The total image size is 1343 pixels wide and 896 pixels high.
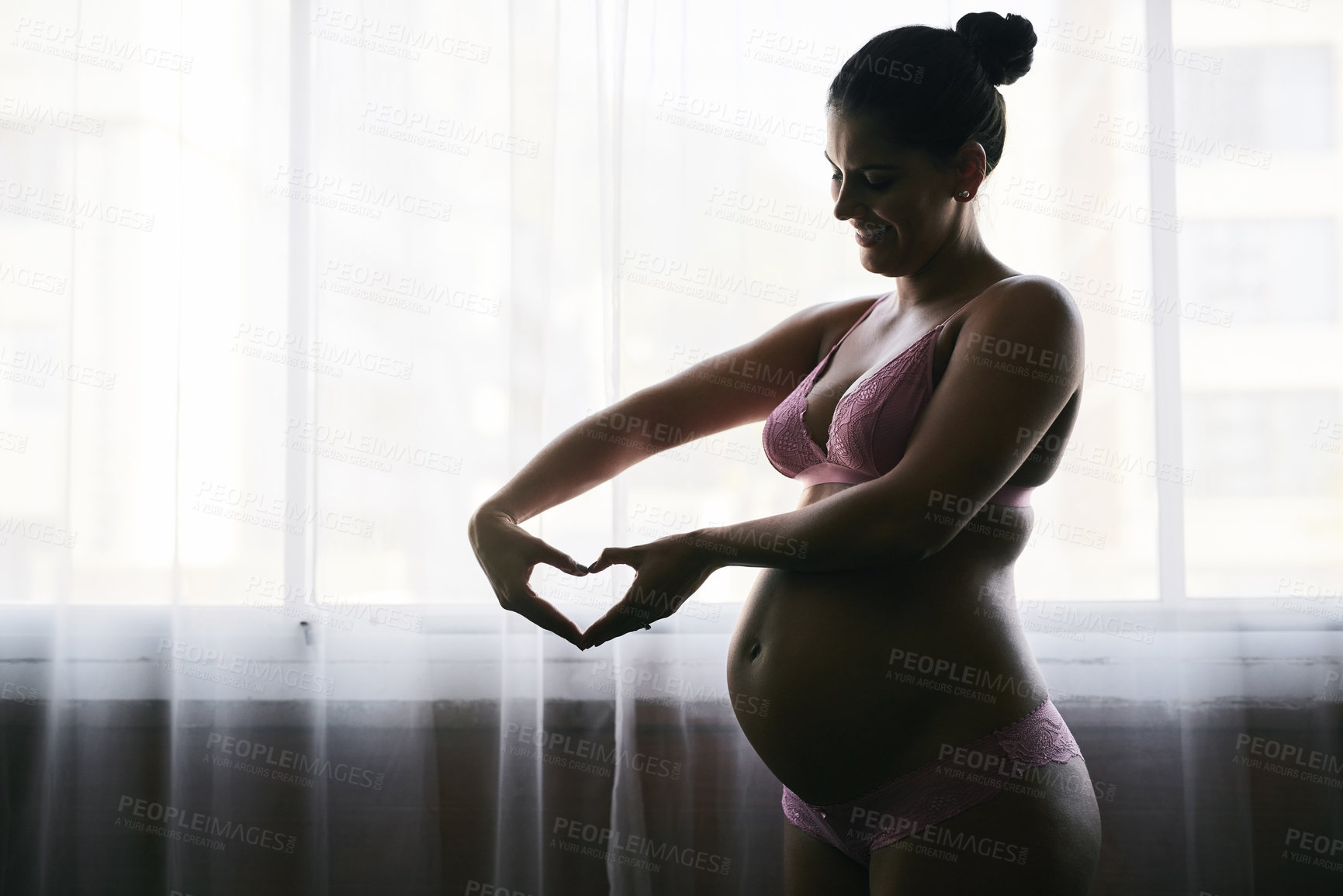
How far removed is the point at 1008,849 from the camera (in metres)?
0.78

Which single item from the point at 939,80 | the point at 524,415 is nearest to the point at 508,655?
the point at 524,415

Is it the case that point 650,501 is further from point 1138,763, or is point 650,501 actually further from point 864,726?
point 1138,763

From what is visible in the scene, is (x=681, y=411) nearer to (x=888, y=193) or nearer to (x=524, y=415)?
(x=888, y=193)

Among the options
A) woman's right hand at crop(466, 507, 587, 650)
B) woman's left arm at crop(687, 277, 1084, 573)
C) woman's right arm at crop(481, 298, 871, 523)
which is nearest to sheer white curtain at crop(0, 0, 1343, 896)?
A: woman's right arm at crop(481, 298, 871, 523)

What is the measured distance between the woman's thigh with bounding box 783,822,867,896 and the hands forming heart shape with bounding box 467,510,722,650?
10.9 inches

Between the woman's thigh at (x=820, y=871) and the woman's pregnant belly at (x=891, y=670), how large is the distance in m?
0.08

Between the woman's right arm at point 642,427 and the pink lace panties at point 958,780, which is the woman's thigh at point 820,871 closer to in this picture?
the pink lace panties at point 958,780

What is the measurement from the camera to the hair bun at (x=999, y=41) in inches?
34.0

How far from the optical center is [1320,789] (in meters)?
1.40

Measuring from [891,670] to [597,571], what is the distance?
0.27m

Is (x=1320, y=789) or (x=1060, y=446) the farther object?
(x=1320, y=789)

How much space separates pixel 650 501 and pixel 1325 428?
3.40ft

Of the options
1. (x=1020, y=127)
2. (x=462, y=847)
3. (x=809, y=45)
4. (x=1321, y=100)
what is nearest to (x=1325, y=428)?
(x=1321, y=100)

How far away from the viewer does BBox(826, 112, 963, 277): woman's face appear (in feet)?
2.75
